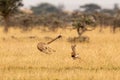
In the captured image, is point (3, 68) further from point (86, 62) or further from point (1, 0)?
point (1, 0)

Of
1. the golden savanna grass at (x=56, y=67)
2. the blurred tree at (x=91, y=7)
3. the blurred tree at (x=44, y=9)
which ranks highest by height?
the golden savanna grass at (x=56, y=67)

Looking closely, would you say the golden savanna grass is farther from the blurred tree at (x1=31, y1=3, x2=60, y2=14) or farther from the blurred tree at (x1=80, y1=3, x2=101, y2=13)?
the blurred tree at (x1=31, y1=3, x2=60, y2=14)

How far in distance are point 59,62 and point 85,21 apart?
14.1 m

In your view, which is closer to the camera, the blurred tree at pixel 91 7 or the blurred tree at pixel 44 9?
the blurred tree at pixel 91 7

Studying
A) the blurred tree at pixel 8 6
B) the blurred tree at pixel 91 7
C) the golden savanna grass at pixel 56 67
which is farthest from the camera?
the blurred tree at pixel 91 7

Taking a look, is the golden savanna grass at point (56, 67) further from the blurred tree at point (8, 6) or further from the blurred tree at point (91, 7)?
the blurred tree at point (91, 7)

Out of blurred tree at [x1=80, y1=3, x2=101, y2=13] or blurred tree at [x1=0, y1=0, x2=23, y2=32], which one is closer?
blurred tree at [x1=0, y1=0, x2=23, y2=32]

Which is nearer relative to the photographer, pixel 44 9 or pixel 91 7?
pixel 91 7

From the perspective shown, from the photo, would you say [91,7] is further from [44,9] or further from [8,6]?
[8,6]

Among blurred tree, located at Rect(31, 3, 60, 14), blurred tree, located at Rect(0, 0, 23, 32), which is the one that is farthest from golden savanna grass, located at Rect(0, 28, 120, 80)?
blurred tree, located at Rect(31, 3, 60, 14)

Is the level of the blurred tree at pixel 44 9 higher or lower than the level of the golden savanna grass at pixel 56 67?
lower

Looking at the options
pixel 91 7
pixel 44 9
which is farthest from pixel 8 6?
pixel 44 9

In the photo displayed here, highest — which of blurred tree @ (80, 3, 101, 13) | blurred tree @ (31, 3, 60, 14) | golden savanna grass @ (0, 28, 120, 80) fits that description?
golden savanna grass @ (0, 28, 120, 80)

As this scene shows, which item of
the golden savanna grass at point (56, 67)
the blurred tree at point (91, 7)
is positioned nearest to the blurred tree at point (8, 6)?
the golden savanna grass at point (56, 67)
